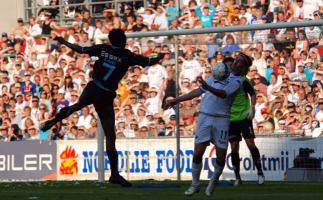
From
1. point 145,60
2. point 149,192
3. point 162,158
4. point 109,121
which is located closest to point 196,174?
point 149,192

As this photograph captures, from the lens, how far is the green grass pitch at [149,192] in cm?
1462

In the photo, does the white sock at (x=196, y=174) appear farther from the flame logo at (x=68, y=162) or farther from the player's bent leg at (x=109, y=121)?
the flame logo at (x=68, y=162)

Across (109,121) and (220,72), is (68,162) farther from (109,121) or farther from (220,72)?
(220,72)

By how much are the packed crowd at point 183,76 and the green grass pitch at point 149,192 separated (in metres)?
2.64

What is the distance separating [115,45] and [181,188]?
2463 millimetres

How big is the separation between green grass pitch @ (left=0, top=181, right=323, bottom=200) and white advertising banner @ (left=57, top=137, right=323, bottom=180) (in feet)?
7.88

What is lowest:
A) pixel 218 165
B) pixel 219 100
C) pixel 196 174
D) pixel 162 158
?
pixel 162 158

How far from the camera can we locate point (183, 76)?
73.2 ft

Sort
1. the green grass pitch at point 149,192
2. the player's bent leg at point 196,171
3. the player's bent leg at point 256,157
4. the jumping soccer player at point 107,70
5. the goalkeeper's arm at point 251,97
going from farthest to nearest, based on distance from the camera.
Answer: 1. the player's bent leg at point 256,157
2. the goalkeeper's arm at point 251,97
3. the jumping soccer player at point 107,70
4. the player's bent leg at point 196,171
5. the green grass pitch at point 149,192

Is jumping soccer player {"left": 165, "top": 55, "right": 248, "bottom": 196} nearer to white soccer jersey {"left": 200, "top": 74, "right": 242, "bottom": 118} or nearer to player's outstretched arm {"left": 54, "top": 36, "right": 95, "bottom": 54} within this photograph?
white soccer jersey {"left": 200, "top": 74, "right": 242, "bottom": 118}

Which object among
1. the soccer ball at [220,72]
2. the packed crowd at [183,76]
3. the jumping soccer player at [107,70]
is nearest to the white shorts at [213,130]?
the soccer ball at [220,72]

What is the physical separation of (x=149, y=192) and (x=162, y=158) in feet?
21.8

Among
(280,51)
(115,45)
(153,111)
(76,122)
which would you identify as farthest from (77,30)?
(115,45)

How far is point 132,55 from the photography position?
684 inches
